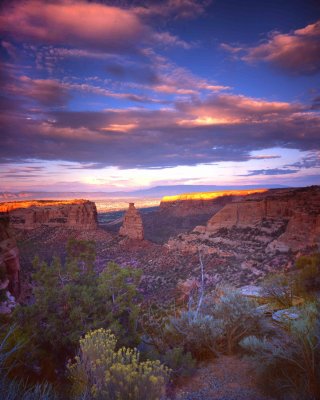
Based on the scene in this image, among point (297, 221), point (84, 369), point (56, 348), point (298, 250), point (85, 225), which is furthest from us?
point (85, 225)

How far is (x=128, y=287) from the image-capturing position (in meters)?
9.18

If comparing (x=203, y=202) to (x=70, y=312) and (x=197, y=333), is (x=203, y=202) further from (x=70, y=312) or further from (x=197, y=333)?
(x=70, y=312)

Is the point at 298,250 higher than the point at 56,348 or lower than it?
lower

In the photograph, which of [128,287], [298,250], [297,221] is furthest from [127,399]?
[297,221]

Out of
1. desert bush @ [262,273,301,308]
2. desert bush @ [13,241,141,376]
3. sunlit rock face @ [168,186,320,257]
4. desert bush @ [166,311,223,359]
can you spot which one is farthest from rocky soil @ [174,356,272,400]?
sunlit rock face @ [168,186,320,257]

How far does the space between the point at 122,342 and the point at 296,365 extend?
4434mm

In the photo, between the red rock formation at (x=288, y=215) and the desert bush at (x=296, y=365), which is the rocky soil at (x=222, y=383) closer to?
the desert bush at (x=296, y=365)

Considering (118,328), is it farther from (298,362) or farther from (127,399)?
(298,362)

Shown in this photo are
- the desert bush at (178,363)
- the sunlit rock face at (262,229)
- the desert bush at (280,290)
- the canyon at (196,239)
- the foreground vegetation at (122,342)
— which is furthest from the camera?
the sunlit rock face at (262,229)

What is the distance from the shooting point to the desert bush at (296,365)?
5480mm

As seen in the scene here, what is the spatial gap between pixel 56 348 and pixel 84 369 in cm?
290

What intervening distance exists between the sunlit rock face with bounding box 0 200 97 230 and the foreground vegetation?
209ft

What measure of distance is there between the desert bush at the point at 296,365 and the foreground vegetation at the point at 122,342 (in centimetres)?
2

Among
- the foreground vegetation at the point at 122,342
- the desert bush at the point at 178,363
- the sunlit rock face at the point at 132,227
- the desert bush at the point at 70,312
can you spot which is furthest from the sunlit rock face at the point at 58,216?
the desert bush at the point at 178,363
